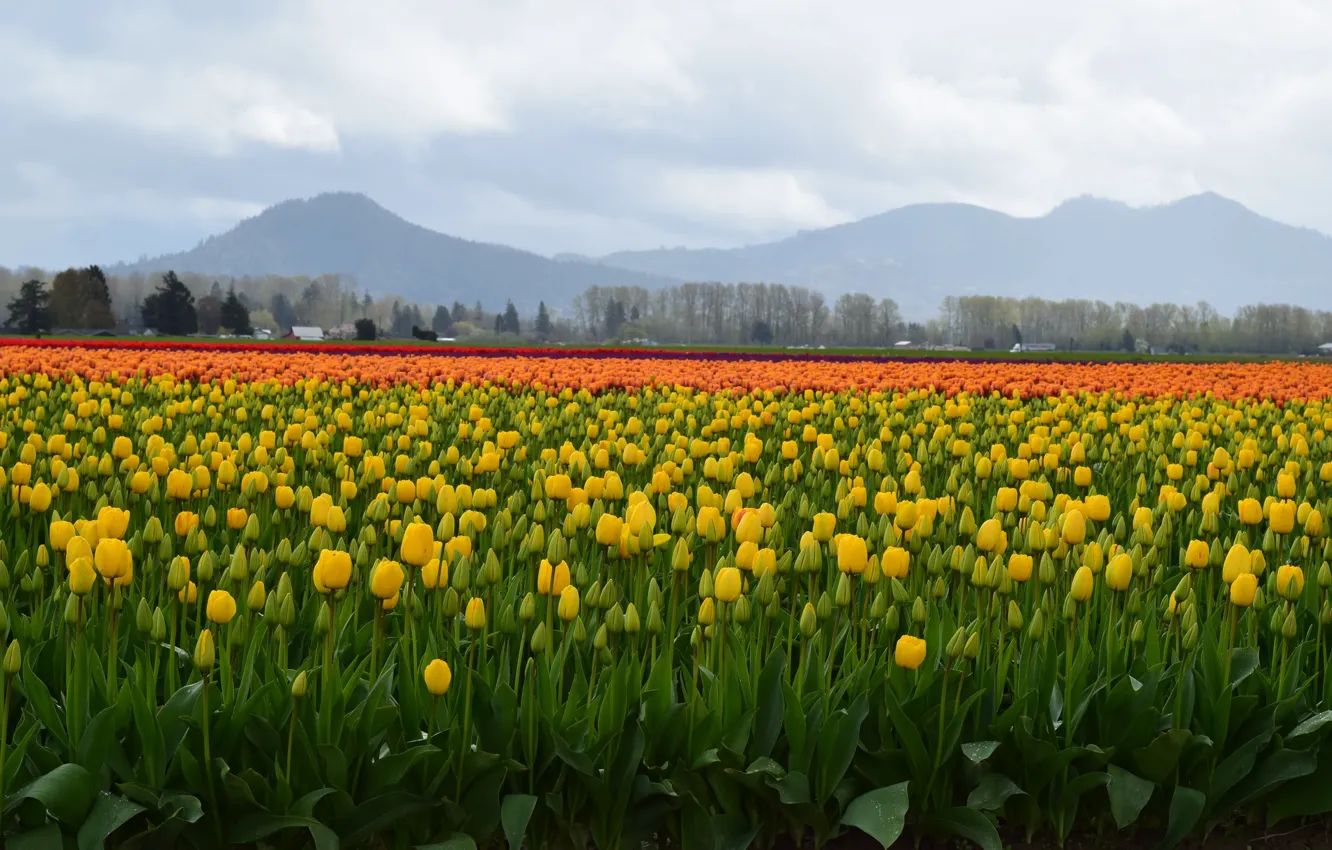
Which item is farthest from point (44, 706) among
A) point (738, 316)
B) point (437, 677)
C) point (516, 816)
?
point (738, 316)

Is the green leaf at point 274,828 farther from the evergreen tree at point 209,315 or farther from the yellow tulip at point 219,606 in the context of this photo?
the evergreen tree at point 209,315

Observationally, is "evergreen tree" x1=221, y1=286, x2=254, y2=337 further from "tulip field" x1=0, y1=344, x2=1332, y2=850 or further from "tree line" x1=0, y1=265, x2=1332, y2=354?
"tulip field" x1=0, y1=344, x2=1332, y2=850

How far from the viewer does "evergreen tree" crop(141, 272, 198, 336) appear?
261 feet

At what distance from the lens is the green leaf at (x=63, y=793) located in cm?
271

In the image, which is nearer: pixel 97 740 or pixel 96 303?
pixel 97 740

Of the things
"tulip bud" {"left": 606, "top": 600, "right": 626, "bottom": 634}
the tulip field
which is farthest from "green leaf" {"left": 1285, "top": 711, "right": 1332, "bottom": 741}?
"tulip bud" {"left": 606, "top": 600, "right": 626, "bottom": 634}

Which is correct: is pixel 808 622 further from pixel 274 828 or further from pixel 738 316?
pixel 738 316

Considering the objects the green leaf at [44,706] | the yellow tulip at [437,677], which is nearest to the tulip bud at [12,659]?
the green leaf at [44,706]

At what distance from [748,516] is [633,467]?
289cm

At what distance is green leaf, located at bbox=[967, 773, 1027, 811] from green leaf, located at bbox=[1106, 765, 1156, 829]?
26 centimetres

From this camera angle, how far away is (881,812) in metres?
3.04

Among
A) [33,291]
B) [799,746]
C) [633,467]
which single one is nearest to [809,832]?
[799,746]

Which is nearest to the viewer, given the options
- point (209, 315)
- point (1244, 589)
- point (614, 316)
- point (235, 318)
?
point (1244, 589)

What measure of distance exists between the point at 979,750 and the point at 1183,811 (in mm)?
699
